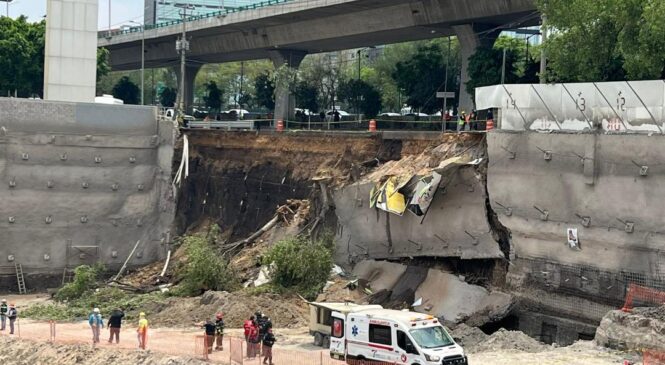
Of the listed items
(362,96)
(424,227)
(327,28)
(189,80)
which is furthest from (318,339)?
(189,80)

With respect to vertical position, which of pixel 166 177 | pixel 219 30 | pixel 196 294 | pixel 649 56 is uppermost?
pixel 219 30

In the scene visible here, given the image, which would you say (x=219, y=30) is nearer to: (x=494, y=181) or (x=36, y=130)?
(x=36, y=130)

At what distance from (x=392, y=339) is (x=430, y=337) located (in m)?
1.00

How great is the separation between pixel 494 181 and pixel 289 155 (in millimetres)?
18001

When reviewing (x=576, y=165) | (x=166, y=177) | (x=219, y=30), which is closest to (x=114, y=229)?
(x=166, y=177)

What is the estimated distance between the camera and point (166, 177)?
4772 cm

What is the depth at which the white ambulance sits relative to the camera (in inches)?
915

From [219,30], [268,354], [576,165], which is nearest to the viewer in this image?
[268,354]

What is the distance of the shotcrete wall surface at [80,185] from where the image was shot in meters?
43.9

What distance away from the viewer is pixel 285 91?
7894 cm

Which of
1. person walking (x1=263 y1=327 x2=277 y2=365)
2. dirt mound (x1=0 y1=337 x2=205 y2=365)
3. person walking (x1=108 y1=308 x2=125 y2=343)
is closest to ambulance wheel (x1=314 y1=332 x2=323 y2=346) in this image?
person walking (x1=263 y1=327 x2=277 y2=365)

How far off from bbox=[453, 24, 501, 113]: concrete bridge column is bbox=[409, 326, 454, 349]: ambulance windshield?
37.4 metres

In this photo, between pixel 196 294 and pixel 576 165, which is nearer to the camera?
pixel 576 165

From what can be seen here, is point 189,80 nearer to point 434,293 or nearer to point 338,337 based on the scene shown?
point 434,293
